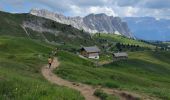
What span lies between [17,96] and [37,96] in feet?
4.04

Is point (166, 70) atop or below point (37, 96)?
below

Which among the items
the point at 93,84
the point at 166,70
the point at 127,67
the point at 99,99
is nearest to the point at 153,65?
the point at 166,70

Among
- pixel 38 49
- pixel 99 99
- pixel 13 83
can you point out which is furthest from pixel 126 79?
pixel 38 49

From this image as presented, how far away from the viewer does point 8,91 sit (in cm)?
2238

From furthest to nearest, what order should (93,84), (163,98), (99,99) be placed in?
(93,84) < (163,98) < (99,99)

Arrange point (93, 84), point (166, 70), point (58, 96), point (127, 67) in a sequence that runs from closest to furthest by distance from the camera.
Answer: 1. point (58, 96)
2. point (93, 84)
3. point (127, 67)
4. point (166, 70)

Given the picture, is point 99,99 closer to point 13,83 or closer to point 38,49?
point 13,83

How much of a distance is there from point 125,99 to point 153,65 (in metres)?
147

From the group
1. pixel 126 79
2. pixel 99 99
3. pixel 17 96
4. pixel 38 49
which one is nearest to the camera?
pixel 17 96

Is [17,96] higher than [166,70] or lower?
higher

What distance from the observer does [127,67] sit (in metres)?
153

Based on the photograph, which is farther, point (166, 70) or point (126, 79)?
point (166, 70)

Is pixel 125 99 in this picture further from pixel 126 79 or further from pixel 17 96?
pixel 126 79

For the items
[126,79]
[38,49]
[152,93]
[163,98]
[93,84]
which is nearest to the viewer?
[163,98]
